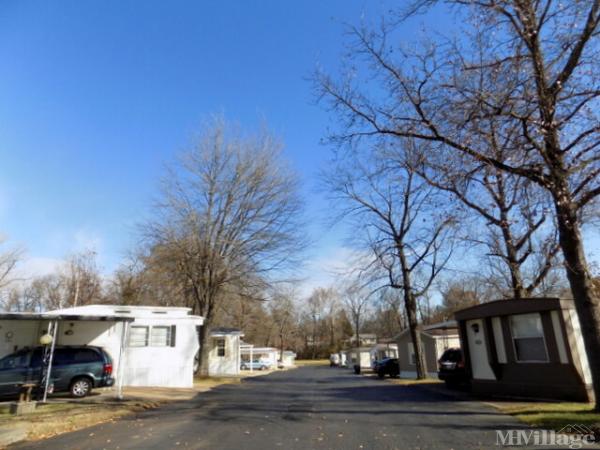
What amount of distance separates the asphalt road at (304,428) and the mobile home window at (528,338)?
Answer: 275 centimetres

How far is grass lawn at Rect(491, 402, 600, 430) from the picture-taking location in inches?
310

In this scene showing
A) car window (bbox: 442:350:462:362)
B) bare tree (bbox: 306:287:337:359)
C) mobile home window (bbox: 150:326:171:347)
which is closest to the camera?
car window (bbox: 442:350:462:362)

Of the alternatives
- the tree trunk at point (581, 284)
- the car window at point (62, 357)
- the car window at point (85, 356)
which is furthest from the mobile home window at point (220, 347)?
the tree trunk at point (581, 284)

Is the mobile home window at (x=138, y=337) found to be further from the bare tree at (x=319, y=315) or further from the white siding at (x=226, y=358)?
the bare tree at (x=319, y=315)

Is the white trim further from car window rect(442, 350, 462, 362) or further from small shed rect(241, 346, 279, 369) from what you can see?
small shed rect(241, 346, 279, 369)

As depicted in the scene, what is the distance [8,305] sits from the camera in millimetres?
54656

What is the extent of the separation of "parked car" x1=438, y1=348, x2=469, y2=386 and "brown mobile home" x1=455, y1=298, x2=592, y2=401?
4.70ft

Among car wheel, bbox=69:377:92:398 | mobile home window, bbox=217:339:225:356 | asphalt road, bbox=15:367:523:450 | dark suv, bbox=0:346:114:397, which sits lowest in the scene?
asphalt road, bbox=15:367:523:450

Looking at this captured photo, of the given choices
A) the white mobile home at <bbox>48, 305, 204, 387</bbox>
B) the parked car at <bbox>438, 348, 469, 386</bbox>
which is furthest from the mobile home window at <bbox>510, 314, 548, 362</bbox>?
the white mobile home at <bbox>48, 305, 204, 387</bbox>

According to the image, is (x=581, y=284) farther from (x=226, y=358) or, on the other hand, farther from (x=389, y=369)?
(x=226, y=358)

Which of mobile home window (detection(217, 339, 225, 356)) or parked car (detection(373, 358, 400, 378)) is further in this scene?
mobile home window (detection(217, 339, 225, 356))

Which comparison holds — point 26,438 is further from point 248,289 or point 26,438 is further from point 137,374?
point 248,289

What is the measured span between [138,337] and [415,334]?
14357 millimetres

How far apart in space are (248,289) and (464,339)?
518 inches
